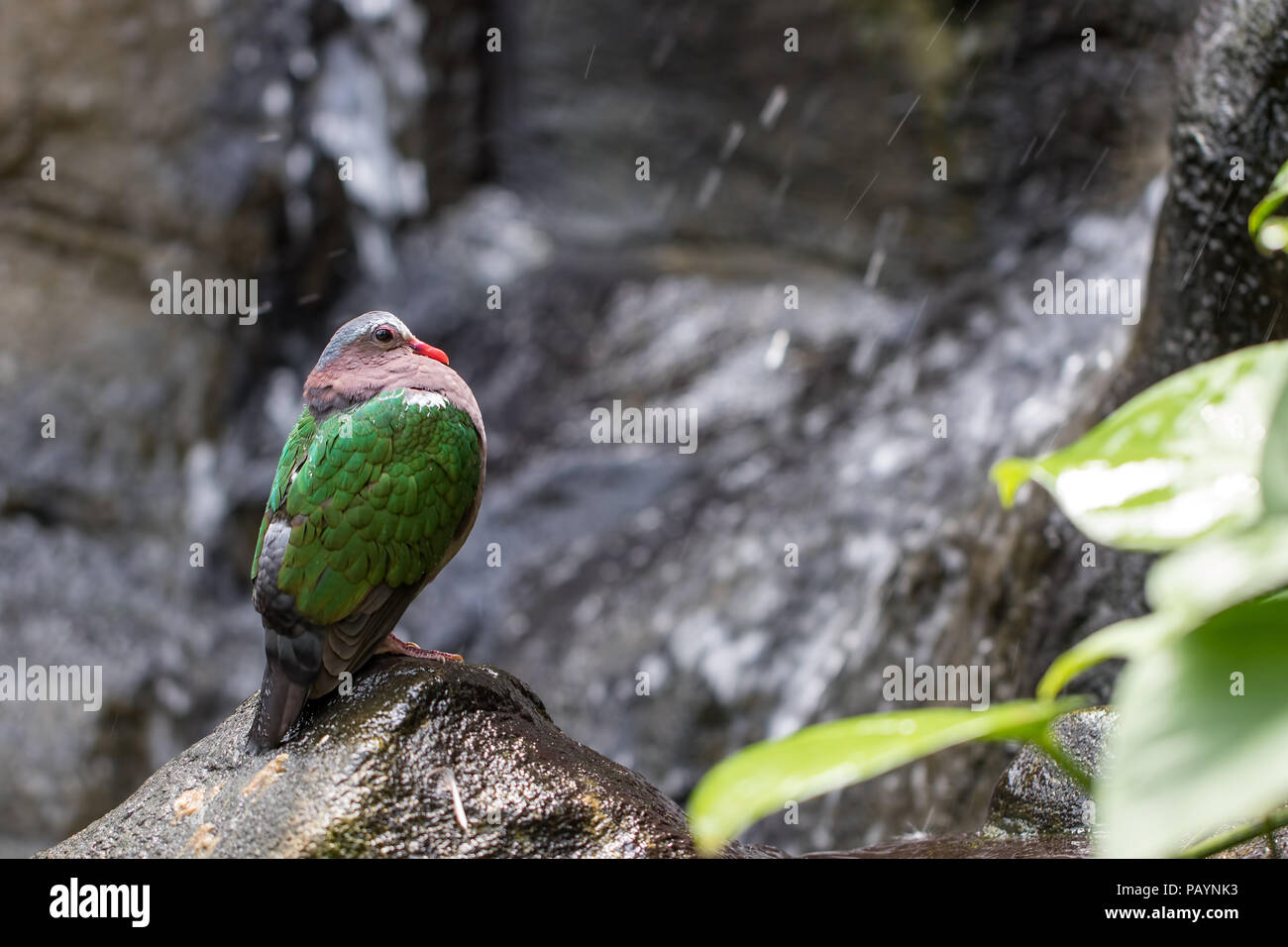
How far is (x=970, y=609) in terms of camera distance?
14.7ft

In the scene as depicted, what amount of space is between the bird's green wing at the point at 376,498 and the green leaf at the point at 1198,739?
6.76ft

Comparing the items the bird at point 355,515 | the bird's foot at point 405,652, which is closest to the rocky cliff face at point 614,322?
the bird's foot at point 405,652

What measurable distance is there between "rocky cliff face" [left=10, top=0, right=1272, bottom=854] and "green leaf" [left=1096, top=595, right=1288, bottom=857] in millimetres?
3765

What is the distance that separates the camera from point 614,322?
7.48 meters

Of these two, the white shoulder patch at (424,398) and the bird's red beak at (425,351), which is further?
the bird's red beak at (425,351)

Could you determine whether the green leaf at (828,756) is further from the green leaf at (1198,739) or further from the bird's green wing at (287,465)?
the bird's green wing at (287,465)

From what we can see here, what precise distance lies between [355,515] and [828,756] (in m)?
2.03

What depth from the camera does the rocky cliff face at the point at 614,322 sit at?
17.1ft

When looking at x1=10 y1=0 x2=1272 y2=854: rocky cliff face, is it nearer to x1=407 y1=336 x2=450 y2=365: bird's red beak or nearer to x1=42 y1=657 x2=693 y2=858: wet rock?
x1=42 y1=657 x2=693 y2=858: wet rock

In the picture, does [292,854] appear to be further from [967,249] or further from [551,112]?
[551,112]

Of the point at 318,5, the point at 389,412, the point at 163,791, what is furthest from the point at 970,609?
the point at 318,5

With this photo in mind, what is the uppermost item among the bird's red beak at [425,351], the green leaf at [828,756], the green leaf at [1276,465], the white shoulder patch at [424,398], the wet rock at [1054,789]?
the bird's red beak at [425,351]

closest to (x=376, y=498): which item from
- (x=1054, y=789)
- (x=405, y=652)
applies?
(x=405, y=652)
